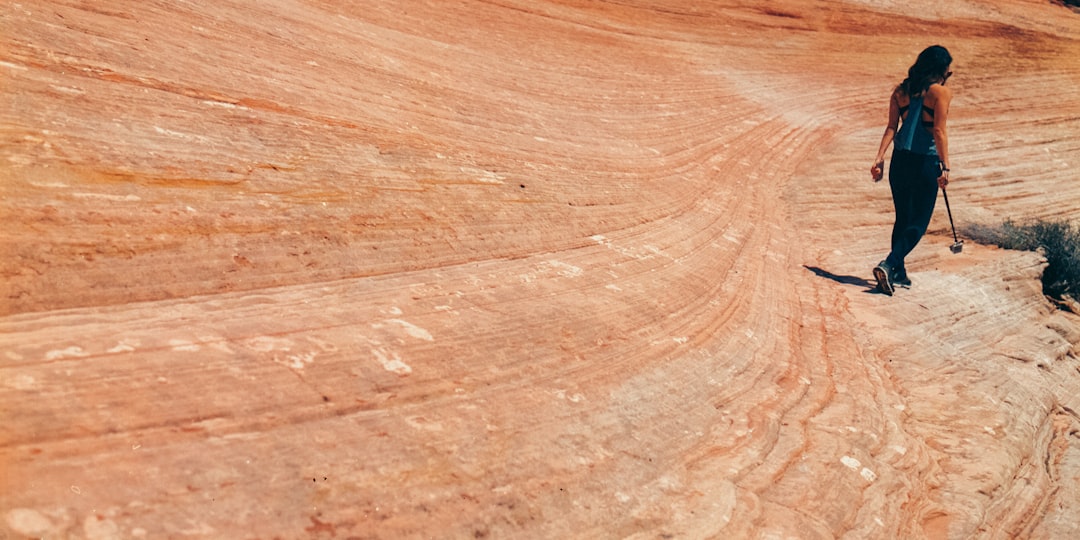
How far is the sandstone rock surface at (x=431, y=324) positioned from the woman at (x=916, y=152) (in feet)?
1.09

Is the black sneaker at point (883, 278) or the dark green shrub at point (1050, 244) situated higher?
the black sneaker at point (883, 278)

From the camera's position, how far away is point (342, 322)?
3664 mm

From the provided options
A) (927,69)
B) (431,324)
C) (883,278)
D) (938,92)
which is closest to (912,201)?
(883,278)

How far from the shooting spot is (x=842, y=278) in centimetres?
705

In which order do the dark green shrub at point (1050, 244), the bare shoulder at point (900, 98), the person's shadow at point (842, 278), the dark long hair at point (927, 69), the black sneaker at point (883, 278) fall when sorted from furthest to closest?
1. the dark green shrub at point (1050, 244)
2. the person's shadow at point (842, 278)
3. the bare shoulder at point (900, 98)
4. the black sneaker at point (883, 278)
5. the dark long hair at point (927, 69)

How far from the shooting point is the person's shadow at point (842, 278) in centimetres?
695

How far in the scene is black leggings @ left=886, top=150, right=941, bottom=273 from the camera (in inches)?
271

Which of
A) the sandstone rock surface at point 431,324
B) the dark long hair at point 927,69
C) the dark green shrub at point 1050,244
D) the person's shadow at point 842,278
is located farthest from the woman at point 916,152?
the dark green shrub at point 1050,244

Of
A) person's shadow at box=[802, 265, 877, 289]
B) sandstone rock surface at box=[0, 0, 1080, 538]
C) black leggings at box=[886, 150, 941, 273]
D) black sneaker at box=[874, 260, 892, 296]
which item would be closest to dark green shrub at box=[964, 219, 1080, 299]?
sandstone rock surface at box=[0, 0, 1080, 538]

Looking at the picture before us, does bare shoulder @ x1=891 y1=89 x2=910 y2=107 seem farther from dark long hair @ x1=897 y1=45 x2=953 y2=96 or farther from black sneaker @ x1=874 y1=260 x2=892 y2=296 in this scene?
black sneaker @ x1=874 y1=260 x2=892 y2=296

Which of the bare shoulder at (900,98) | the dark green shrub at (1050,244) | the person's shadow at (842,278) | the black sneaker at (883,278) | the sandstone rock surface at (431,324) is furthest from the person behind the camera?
the dark green shrub at (1050,244)

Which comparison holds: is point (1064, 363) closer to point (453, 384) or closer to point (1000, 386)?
point (1000, 386)

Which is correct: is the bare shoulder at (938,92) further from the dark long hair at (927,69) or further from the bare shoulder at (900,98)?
the bare shoulder at (900,98)

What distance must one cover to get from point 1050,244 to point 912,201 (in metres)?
2.43
